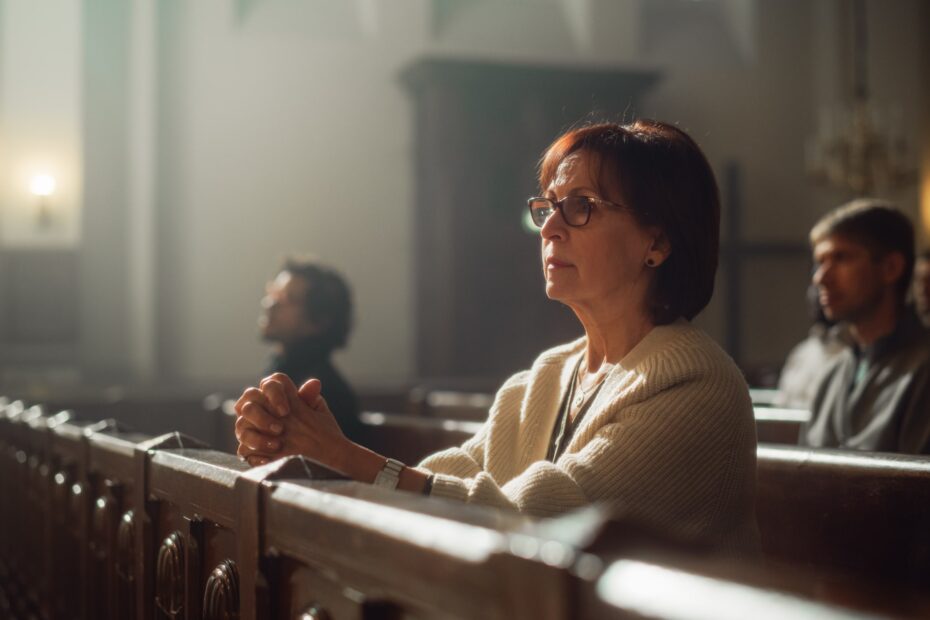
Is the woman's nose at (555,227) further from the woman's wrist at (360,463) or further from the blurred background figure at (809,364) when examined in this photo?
the blurred background figure at (809,364)

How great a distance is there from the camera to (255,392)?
174cm

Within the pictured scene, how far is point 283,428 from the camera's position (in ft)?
5.63

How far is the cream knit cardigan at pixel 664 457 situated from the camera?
1.54 metres

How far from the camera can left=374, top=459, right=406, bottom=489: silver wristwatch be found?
1663mm

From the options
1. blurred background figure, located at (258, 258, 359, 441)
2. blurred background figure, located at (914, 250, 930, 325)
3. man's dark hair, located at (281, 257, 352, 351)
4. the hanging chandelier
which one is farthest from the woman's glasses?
the hanging chandelier

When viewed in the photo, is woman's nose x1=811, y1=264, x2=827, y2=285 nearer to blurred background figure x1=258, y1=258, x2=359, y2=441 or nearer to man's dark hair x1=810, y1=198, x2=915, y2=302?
man's dark hair x1=810, y1=198, x2=915, y2=302

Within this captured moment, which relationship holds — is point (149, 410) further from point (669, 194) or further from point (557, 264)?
point (669, 194)

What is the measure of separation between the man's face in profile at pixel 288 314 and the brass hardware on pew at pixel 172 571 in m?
2.16

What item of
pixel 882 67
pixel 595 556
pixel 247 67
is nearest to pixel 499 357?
pixel 247 67

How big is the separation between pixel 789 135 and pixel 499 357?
3791 millimetres

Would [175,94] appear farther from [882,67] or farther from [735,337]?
[882,67]

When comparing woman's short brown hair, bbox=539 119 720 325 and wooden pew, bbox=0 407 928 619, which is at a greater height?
woman's short brown hair, bbox=539 119 720 325

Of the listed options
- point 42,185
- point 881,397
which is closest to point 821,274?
point 881,397

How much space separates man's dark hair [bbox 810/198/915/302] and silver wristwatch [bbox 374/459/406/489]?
87.4 inches
